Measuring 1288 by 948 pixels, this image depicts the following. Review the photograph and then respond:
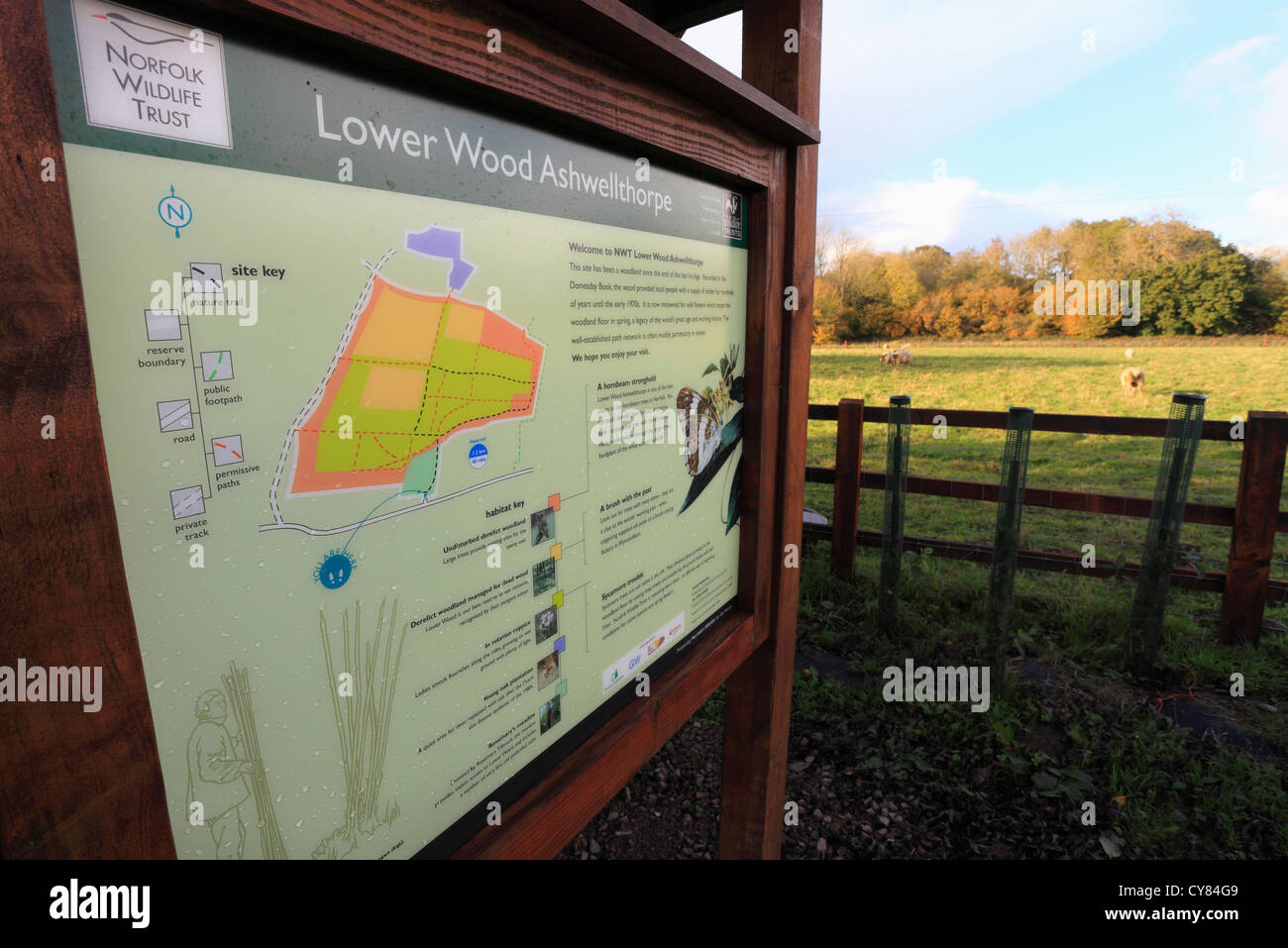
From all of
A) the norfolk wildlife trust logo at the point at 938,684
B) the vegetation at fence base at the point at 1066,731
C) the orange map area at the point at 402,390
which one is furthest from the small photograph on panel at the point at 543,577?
the norfolk wildlife trust logo at the point at 938,684

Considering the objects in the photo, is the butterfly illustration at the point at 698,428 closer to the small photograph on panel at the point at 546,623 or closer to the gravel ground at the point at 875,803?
the small photograph on panel at the point at 546,623

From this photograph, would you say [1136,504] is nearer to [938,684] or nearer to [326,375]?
[938,684]

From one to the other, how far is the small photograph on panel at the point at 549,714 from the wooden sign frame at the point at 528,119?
0.09m

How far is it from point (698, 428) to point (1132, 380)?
20.4 metres

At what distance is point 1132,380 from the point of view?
17141 mm

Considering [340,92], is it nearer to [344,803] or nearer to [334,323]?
[334,323]

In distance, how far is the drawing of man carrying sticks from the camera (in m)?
0.69

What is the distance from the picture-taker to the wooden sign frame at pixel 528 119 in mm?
510

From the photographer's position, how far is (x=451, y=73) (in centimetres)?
80

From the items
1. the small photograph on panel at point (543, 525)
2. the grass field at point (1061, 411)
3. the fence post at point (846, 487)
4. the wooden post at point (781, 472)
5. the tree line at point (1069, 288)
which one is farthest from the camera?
the tree line at point (1069, 288)

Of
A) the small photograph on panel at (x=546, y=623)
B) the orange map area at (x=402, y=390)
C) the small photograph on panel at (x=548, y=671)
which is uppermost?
the orange map area at (x=402, y=390)

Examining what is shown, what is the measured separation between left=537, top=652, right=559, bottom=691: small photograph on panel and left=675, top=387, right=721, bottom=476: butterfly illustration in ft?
1.80

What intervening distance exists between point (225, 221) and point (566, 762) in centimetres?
97

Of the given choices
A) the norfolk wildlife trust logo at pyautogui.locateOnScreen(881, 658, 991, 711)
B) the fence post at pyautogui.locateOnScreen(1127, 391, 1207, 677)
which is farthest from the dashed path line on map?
the fence post at pyautogui.locateOnScreen(1127, 391, 1207, 677)
